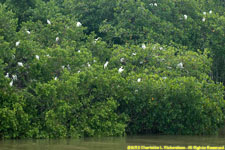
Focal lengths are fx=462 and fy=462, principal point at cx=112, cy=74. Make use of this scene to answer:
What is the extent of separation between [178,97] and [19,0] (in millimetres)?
8494

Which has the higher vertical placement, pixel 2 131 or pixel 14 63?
pixel 14 63

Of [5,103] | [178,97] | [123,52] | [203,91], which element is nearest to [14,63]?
[5,103]

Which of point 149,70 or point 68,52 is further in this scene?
point 149,70

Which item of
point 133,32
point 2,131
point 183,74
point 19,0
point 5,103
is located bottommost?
point 2,131

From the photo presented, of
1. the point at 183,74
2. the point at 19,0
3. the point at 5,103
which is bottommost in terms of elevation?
the point at 5,103

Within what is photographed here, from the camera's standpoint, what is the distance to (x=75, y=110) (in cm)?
1355

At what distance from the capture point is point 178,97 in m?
14.5

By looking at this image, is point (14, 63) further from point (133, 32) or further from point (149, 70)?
point (133, 32)

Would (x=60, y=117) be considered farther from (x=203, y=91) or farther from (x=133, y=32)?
(x=133, y=32)

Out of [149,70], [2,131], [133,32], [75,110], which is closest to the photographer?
[2,131]

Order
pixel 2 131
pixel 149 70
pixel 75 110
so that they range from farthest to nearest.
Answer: pixel 149 70 → pixel 75 110 → pixel 2 131

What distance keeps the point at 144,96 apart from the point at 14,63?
13.7 feet

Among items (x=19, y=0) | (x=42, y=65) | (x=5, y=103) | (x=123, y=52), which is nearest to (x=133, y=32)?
(x=123, y=52)

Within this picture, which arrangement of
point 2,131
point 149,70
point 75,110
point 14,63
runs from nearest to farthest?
point 2,131, point 75,110, point 14,63, point 149,70
